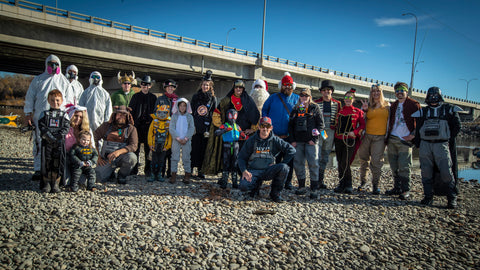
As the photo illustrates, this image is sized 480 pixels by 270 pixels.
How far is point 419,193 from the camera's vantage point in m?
6.39

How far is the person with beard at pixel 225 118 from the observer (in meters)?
5.98

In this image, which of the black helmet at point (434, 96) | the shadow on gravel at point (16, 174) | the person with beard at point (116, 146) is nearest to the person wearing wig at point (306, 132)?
the black helmet at point (434, 96)

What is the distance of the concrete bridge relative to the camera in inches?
537

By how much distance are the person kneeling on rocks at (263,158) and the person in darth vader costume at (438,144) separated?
2.54m

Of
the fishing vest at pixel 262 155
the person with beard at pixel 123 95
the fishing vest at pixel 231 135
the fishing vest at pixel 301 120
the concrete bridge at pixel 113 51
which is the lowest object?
the fishing vest at pixel 262 155

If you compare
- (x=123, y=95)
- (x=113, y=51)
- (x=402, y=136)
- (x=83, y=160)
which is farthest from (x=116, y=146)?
(x=113, y=51)

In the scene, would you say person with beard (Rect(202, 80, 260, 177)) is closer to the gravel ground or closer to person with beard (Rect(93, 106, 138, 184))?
the gravel ground

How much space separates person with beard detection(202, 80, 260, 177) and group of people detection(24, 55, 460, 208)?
22 mm

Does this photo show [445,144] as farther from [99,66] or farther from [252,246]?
[99,66]

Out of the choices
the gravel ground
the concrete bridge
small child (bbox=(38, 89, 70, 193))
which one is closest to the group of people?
small child (bbox=(38, 89, 70, 193))

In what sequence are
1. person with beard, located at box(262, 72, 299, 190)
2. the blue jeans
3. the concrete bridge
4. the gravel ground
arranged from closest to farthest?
the gravel ground, the blue jeans, person with beard, located at box(262, 72, 299, 190), the concrete bridge

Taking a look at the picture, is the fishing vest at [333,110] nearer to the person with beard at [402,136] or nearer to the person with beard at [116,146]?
the person with beard at [402,136]

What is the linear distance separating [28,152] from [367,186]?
35.3 feet

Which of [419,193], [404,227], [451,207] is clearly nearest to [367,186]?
[419,193]
